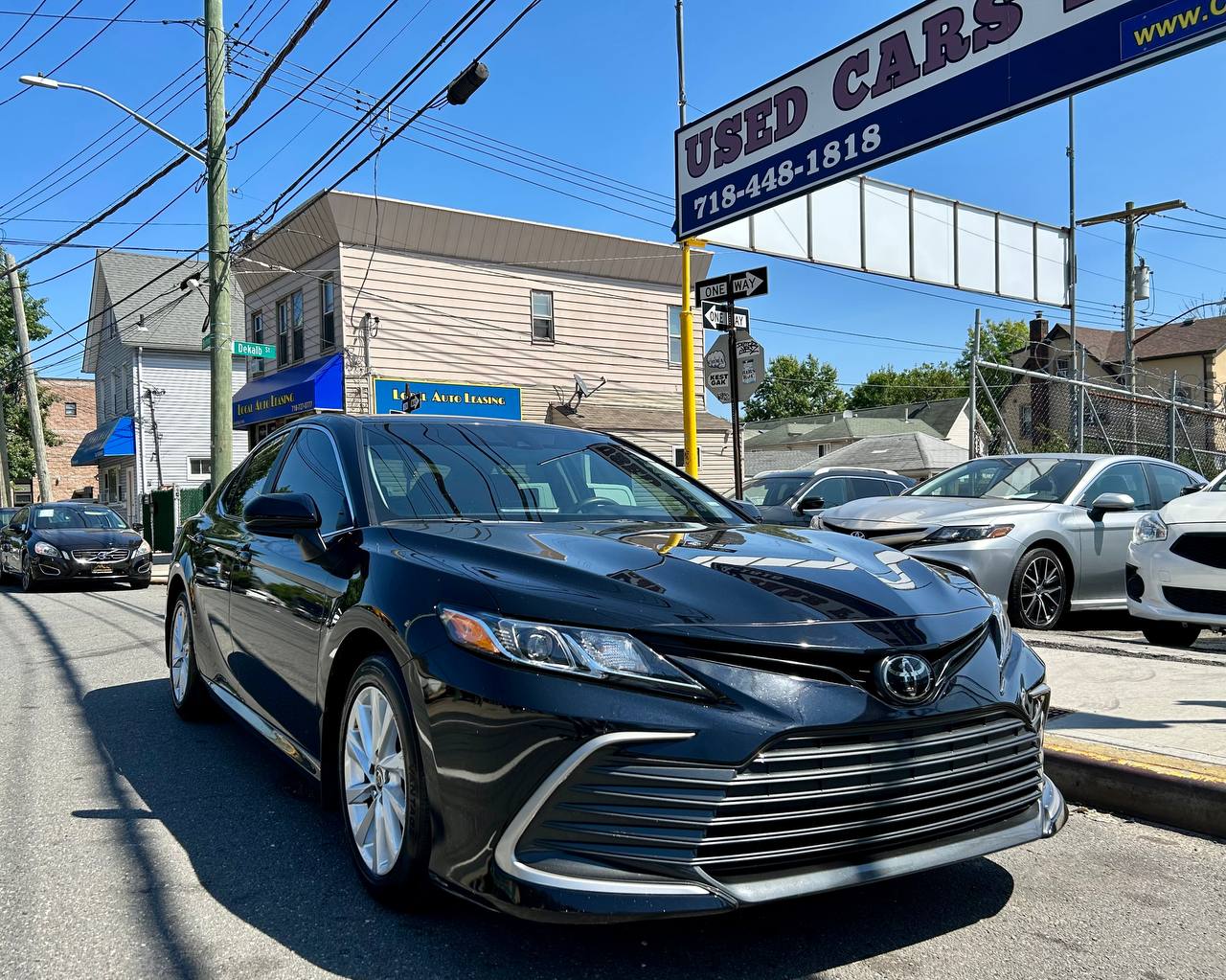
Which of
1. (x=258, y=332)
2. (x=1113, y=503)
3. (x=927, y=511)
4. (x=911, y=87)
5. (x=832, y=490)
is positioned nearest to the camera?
(x=1113, y=503)

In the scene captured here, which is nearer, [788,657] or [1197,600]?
[788,657]

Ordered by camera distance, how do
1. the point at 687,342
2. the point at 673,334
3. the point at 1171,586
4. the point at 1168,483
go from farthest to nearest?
1. the point at 673,334
2. the point at 687,342
3. the point at 1168,483
4. the point at 1171,586

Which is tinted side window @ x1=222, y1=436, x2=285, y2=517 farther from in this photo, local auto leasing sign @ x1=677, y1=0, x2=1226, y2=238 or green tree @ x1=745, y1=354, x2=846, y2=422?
green tree @ x1=745, y1=354, x2=846, y2=422

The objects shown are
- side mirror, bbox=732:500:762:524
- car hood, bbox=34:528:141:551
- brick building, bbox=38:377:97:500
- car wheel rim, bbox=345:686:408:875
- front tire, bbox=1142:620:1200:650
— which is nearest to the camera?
car wheel rim, bbox=345:686:408:875

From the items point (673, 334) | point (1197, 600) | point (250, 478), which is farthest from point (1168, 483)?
point (673, 334)

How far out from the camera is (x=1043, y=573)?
765cm

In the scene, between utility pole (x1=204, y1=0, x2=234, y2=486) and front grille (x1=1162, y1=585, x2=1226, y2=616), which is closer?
front grille (x1=1162, y1=585, x2=1226, y2=616)

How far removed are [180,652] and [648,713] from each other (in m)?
4.09

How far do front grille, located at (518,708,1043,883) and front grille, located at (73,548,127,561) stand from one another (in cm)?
1493

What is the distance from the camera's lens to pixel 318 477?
160 inches

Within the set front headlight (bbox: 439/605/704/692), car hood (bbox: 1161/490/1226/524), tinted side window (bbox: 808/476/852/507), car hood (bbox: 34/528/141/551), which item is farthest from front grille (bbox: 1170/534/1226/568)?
car hood (bbox: 34/528/141/551)

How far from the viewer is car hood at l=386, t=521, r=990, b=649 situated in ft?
8.19

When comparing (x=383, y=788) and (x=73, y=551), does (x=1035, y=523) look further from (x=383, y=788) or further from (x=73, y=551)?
(x=73, y=551)

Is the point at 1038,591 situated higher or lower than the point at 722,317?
lower
